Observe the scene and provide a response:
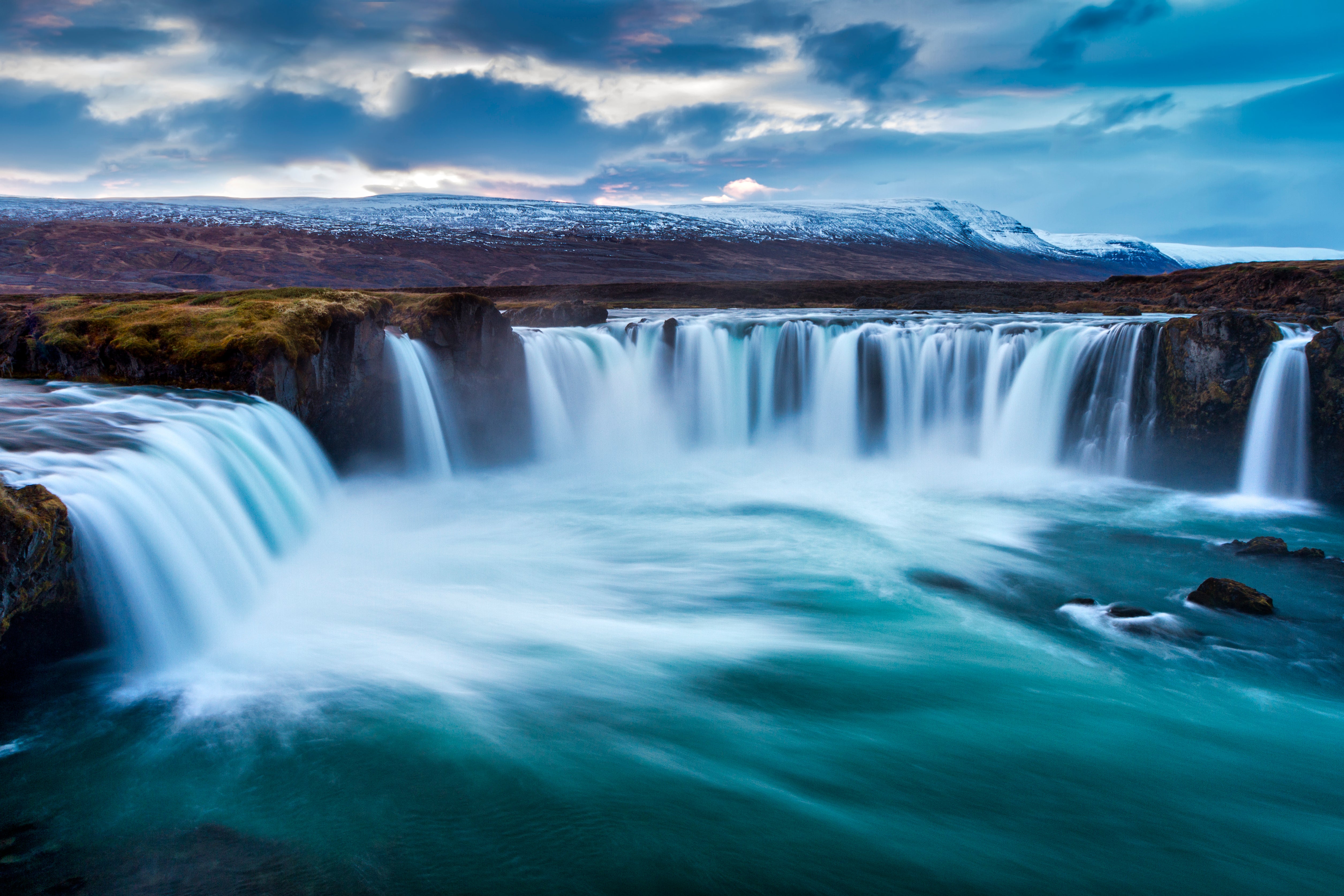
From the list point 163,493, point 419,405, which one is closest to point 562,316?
point 419,405

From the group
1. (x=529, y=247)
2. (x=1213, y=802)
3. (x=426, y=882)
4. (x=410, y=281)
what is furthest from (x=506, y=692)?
(x=529, y=247)

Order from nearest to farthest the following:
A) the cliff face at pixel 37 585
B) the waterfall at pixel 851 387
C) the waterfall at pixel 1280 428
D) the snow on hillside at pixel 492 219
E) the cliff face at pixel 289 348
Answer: the cliff face at pixel 37 585, the cliff face at pixel 289 348, the waterfall at pixel 1280 428, the waterfall at pixel 851 387, the snow on hillside at pixel 492 219

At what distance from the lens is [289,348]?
11.8 meters

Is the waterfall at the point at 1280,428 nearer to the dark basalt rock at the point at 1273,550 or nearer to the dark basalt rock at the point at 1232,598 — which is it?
the dark basalt rock at the point at 1273,550

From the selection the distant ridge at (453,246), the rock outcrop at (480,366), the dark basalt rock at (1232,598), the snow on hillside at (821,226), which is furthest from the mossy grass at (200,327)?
the snow on hillside at (821,226)

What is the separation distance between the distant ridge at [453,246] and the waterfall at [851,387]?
178ft

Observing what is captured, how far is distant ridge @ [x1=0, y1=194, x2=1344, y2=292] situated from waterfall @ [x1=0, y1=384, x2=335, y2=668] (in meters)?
58.4

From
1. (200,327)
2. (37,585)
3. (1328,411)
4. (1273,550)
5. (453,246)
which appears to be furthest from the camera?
(453,246)

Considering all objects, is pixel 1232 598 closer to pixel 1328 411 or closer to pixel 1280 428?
pixel 1280 428

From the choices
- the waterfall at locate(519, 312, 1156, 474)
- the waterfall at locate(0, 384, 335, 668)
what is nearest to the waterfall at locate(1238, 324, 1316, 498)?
the waterfall at locate(519, 312, 1156, 474)

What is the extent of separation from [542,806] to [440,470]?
11558 millimetres

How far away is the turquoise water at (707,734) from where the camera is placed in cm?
472

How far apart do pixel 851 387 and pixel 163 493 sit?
16.0 m

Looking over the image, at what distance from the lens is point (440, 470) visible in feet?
52.1
